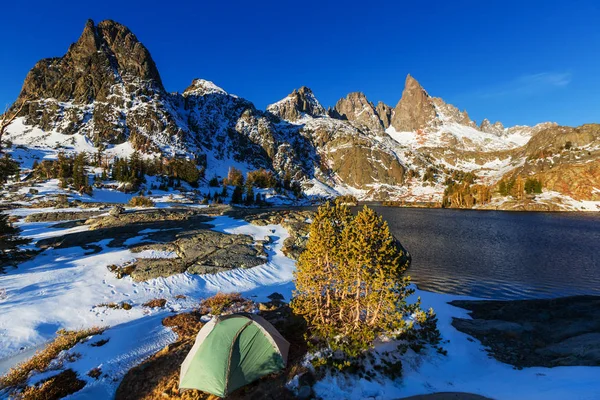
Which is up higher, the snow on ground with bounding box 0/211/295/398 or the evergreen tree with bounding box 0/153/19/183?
the evergreen tree with bounding box 0/153/19/183

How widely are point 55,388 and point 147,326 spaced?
5.06 m

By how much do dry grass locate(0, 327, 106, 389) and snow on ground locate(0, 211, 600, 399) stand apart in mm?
657

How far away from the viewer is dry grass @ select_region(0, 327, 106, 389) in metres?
10.8

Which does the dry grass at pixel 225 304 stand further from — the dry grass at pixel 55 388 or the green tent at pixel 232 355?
the dry grass at pixel 55 388

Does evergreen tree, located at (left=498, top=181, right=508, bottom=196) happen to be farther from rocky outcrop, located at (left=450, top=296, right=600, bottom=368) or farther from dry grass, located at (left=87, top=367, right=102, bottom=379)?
dry grass, located at (left=87, top=367, right=102, bottom=379)

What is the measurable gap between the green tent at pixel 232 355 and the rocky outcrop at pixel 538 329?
38.4 ft

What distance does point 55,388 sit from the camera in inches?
408

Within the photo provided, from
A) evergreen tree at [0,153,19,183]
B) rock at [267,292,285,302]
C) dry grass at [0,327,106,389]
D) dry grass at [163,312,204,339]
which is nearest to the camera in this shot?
dry grass at [0,327,106,389]

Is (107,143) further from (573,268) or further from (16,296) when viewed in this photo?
(573,268)

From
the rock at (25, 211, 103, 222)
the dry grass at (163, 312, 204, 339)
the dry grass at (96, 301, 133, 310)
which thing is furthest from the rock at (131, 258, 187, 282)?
the rock at (25, 211, 103, 222)

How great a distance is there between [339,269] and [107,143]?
23468 centimetres

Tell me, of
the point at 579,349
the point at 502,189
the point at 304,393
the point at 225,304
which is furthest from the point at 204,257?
the point at 502,189

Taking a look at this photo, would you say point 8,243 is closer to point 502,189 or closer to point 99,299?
point 99,299

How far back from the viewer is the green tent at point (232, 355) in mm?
10242
